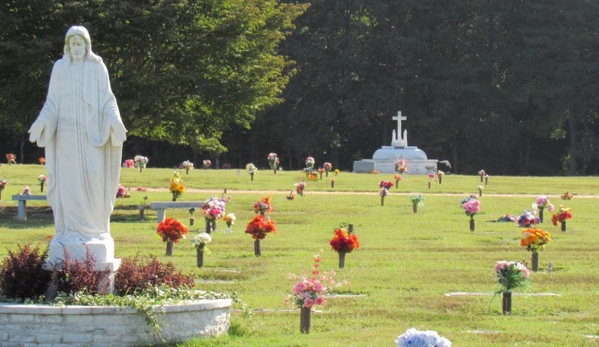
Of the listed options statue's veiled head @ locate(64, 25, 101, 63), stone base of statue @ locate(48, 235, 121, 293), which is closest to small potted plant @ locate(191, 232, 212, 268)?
stone base of statue @ locate(48, 235, 121, 293)

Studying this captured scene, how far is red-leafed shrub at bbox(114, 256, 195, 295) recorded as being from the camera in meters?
13.0

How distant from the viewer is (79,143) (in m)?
13.0

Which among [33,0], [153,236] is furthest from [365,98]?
[153,236]

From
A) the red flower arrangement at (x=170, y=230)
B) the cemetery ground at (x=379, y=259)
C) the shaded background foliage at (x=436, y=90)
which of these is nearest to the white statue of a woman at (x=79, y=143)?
the cemetery ground at (x=379, y=259)

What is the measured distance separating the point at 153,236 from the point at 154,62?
31.8ft

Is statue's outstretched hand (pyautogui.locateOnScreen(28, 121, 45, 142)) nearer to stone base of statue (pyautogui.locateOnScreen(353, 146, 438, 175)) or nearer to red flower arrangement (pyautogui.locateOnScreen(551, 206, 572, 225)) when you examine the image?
red flower arrangement (pyautogui.locateOnScreen(551, 206, 572, 225))

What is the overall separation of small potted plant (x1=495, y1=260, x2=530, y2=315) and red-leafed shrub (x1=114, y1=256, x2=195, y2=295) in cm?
397

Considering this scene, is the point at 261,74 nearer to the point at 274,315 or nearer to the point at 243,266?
the point at 243,266

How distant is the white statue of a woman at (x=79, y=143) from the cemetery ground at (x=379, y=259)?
2.06m

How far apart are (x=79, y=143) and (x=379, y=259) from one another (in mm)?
8511

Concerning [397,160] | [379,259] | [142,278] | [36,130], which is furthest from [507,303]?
[397,160]

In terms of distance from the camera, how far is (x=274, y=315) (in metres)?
14.3

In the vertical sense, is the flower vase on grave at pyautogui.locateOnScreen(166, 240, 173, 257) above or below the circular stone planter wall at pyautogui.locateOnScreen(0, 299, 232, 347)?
above

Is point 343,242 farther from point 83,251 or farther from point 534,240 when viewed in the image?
point 83,251
